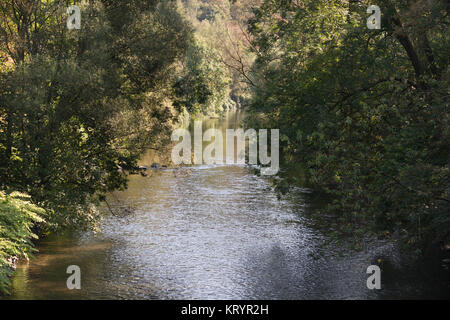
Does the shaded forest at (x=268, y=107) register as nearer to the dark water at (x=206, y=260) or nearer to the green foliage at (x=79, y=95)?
the green foliage at (x=79, y=95)

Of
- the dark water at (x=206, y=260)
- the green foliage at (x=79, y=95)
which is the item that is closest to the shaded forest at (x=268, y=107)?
the green foliage at (x=79, y=95)

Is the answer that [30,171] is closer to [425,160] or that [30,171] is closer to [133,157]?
[133,157]

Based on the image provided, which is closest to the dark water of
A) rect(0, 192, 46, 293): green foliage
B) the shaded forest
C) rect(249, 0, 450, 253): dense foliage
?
rect(0, 192, 46, 293): green foliage

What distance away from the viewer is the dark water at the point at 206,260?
15344 millimetres

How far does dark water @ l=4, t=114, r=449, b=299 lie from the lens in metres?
15.3

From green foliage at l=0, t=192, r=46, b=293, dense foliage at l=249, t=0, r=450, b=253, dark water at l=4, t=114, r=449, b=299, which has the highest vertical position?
dense foliage at l=249, t=0, r=450, b=253

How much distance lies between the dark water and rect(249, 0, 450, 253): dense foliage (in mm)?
1823

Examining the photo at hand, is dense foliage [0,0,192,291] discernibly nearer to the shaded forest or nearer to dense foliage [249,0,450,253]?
the shaded forest

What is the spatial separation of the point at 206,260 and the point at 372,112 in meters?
7.73

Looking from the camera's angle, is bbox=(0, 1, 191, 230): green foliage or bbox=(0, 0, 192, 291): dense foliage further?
bbox=(0, 1, 191, 230): green foliage

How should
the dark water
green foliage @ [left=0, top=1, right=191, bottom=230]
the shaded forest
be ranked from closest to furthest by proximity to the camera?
1. the shaded forest
2. the dark water
3. green foliage @ [left=0, top=1, right=191, bottom=230]

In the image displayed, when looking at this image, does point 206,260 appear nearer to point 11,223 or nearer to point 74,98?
point 11,223

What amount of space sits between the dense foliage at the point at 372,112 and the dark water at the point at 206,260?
1.82 metres
